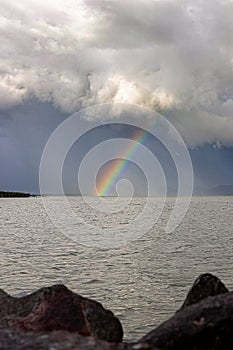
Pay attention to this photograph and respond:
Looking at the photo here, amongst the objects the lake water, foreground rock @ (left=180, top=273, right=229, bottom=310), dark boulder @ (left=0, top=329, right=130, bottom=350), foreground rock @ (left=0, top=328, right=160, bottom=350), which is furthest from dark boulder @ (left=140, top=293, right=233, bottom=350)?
the lake water

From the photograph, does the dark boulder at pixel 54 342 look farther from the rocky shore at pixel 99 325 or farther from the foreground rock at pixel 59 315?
the foreground rock at pixel 59 315

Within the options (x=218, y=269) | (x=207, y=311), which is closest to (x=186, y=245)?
(x=218, y=269)

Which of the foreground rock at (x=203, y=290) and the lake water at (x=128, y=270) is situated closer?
the foreground rock at (x=203, y=290)

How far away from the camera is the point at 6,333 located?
31.0 feet

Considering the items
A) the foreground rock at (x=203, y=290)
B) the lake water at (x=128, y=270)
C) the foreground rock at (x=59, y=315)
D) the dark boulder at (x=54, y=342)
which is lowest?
the lake water at (x=128, y=270)

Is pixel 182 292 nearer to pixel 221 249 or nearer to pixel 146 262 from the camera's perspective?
pixel 146 262

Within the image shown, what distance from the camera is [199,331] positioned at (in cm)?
993

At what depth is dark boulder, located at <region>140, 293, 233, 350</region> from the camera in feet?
32.3

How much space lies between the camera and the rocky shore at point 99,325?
8586 mm

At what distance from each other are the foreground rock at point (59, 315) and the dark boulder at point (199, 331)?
2.48m

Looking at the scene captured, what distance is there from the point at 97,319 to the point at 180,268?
796 inches

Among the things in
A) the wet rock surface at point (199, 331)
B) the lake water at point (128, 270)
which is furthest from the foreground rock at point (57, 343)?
the lake water at point (128, 270)

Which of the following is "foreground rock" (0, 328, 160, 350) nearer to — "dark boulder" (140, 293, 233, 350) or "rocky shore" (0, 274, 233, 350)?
"rocky shore" (0, 274, 233, 350)

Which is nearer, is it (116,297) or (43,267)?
(116,297)
